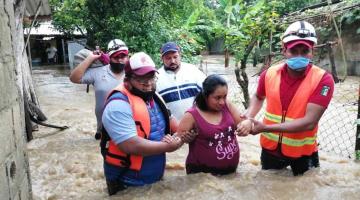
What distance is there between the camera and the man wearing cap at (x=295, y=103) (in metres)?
3.20

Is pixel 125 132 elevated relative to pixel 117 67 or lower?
lower

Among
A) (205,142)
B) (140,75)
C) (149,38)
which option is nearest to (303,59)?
(205,142)

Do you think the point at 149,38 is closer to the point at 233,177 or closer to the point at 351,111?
the point at 351,111

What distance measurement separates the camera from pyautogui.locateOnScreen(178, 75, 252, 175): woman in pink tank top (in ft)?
10.6

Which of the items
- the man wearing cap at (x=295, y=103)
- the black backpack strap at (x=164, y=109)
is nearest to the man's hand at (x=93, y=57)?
the black backpack strap at (x=164, y=109)

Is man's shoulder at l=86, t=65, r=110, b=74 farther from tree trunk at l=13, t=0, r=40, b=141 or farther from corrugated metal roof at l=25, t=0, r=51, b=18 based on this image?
corrugated metal roof at l=25, t=0, r=51, b=18

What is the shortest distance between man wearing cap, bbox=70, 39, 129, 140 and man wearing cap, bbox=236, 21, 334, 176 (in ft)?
8.07

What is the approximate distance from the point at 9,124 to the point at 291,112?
87.9 inches

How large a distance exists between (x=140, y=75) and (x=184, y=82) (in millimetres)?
1792

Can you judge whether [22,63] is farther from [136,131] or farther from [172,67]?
[136,131]

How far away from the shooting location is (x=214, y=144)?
130 inches

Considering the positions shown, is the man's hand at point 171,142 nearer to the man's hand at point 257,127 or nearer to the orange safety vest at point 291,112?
the man's hand at point 257,127

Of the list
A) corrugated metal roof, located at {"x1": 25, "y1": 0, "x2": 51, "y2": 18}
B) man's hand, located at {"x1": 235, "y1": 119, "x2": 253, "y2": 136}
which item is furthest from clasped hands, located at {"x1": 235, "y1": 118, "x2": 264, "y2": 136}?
corrugated metal roof, located at {"x1": 25, "y1": 0, "x2": 51, "y2": 18}

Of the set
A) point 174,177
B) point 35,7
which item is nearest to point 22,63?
point 35,7
